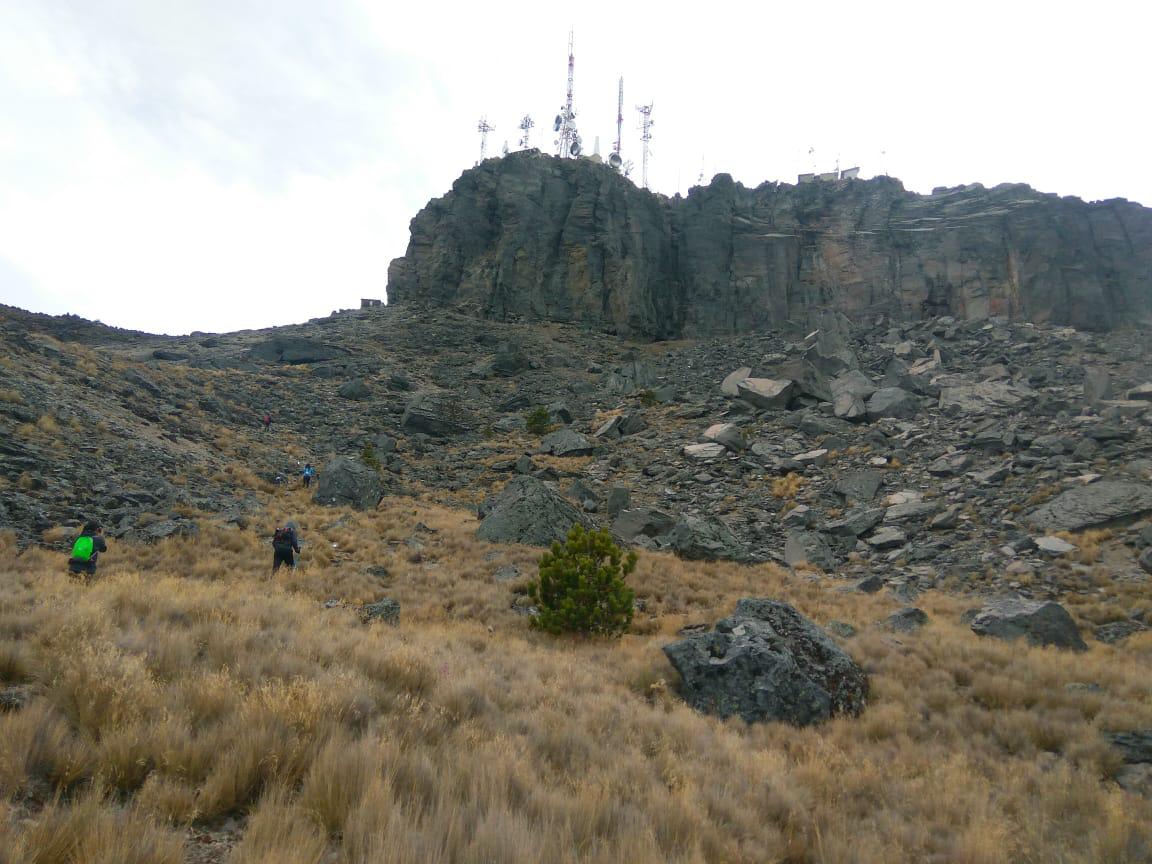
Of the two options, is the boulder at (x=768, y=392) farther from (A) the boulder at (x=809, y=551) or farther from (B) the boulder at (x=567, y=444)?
(A) the boulder at (x=809, y=551)

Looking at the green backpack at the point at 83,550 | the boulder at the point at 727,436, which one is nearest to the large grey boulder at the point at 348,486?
the green backpack at the point at 83,550

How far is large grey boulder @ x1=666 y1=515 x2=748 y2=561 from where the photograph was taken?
18375mm

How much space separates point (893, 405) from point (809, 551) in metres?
16.6

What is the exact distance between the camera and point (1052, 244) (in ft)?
186

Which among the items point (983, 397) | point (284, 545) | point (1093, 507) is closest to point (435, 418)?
point (284, 545)

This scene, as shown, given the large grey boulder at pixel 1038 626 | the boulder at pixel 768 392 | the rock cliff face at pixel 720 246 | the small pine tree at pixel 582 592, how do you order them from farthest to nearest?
the rock cliff face at pixel 720 246 → the boulder at pixel 768 392 → the small pine tree at pixel 582 592 → the large grey boulder at pixel 1038 626

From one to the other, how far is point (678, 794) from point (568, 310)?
65.7m

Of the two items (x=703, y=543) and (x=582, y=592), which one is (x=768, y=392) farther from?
(x=582, y=592)

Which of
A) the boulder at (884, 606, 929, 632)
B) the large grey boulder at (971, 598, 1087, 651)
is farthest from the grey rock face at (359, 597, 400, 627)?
the large grey boulder at (971, 598, 1087, 651)

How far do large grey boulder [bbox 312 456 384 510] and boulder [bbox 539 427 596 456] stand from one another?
1242cm

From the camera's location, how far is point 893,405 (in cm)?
3186

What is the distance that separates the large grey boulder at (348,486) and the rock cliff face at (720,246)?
4565 cm

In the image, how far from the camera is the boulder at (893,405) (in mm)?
31562

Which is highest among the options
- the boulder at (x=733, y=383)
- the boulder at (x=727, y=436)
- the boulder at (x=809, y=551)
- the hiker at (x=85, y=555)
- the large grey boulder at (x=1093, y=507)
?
the boulder at (x=733, y=383)
